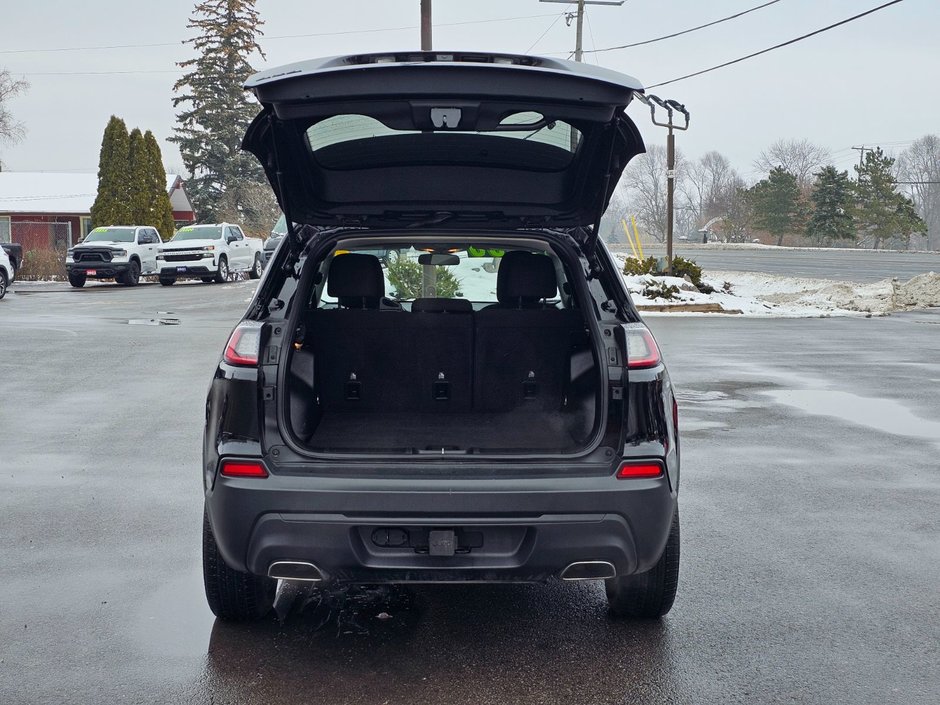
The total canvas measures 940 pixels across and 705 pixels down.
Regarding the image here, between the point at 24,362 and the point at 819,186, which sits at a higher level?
the point at 819,186

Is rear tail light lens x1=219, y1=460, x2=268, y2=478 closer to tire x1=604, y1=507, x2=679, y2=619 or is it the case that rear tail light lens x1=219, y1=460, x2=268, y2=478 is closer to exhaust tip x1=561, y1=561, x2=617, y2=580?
exhaust tip x1=561, y1=561, x2=617, y2=580

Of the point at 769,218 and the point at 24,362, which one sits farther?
the point at 769,218

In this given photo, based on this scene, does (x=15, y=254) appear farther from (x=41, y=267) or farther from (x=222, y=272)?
(x=222, y=272)

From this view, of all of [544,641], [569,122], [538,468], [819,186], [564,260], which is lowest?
[544,641]

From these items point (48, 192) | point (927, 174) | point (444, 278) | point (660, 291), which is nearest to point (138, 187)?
point (48, 192)

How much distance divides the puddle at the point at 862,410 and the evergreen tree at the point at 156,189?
37.3 m

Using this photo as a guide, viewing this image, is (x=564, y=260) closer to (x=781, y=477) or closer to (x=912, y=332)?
(x=781, y=477)

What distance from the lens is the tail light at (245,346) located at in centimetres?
376

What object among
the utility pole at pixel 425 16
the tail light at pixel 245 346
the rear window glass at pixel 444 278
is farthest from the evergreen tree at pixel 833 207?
the tail light at pixel 245 346

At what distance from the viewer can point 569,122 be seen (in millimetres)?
3900

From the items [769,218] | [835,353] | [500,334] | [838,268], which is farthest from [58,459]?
[769,218]

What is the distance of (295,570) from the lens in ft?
11.7

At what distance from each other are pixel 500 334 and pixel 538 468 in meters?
1.54

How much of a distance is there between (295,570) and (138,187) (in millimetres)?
42556
